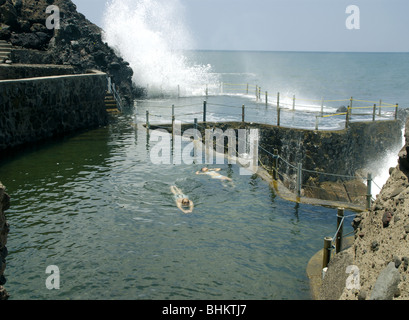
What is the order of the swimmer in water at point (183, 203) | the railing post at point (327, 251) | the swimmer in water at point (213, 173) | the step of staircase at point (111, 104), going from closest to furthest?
the railing post at point (327, 251)
the swimmer in water at point (183, 203)
the swimmer in water at point (213, 173)
the step of staircase at point (111, 104)

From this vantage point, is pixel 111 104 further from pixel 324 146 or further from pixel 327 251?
pixel 327 251

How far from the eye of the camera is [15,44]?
27.6m

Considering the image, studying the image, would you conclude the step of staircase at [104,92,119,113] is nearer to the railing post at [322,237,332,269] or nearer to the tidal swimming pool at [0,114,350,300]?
the tidal swimming pool at [0,114,350,300]

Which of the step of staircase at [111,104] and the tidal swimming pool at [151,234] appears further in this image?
the step of staircase at [111,104]

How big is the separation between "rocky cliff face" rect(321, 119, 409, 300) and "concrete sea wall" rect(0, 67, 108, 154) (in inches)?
494

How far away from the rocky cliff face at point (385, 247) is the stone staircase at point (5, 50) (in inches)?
894

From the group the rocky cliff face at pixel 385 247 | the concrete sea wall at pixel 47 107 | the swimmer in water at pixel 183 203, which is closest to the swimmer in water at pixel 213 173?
the swimmer in water at pixel 183 203

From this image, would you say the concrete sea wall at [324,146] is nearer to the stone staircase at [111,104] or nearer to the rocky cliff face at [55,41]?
the stone staircase at [111,104]

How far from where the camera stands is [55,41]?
29.7 meters

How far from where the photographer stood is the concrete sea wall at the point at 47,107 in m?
14.9

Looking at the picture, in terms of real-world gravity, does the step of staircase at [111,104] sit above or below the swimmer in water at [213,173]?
above

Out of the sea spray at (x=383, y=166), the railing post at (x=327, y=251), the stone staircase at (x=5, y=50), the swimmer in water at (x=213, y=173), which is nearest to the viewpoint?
the railing post at (x=327, y=251)

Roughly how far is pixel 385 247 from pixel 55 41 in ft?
95.5
